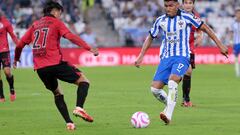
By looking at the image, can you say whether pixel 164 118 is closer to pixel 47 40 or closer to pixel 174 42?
pixel 174 42

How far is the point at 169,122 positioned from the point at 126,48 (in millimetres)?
23631

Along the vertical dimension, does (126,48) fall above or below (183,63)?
below

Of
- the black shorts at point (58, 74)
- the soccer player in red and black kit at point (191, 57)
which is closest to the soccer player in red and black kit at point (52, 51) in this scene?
the black shorts at point (58, 74)

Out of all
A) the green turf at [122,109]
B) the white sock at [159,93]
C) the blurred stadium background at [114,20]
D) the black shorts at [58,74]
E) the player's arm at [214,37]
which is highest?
the player's arm at [214,37]

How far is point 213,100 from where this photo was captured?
60.7 feet

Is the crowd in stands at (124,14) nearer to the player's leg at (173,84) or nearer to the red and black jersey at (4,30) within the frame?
the red and black jersey at (4,30)

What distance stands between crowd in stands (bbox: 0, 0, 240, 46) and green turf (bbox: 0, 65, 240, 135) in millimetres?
Answer: 10941

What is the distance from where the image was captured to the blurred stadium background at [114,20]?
123 ft

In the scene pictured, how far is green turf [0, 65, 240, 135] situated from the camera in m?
12.5

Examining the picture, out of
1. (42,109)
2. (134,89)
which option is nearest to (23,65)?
(134,89)

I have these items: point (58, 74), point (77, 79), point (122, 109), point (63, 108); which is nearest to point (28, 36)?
point (58, 74)

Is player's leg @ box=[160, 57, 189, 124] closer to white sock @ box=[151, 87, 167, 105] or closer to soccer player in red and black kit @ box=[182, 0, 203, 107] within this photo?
white sock @ box=[151, 87, 167, 105]

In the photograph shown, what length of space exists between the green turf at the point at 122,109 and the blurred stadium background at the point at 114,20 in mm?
9117

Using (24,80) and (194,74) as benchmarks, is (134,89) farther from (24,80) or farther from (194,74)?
(194,74)
